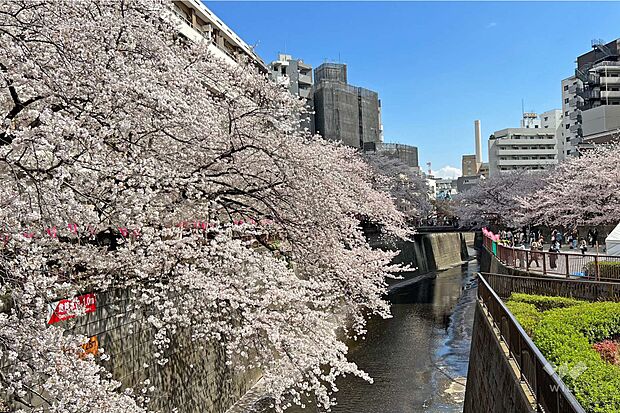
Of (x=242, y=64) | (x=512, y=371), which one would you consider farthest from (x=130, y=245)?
(x=242, y=64)

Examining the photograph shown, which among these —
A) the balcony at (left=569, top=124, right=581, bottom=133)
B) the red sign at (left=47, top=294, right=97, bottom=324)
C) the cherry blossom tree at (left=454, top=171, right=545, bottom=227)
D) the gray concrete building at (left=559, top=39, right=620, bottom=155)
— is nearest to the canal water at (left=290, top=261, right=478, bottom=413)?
the red sign at (left=47, top=294, right=97, bottom=324)

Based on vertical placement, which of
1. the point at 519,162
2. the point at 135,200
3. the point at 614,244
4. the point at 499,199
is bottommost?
the point at 614,244

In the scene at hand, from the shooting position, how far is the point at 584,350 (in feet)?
24.9

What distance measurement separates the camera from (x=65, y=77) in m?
6.48

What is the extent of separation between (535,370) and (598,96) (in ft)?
205

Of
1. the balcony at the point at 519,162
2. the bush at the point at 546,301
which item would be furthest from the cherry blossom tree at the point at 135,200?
the balcony at the point at 519,162

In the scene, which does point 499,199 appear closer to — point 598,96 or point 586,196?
point 586,196

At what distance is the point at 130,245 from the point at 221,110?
468 centimetres

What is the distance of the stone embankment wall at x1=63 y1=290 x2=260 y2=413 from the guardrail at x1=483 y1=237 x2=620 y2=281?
11377 mm

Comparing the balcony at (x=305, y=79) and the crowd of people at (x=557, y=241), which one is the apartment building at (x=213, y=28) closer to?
the crowd of people at (x=557, y=241)

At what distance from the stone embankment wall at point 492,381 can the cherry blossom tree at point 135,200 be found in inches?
97.6

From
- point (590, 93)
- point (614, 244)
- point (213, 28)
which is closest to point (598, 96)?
point (590, 93)

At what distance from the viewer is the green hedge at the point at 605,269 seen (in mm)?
15105

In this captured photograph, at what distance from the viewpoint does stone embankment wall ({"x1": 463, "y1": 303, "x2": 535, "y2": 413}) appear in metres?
6.76
